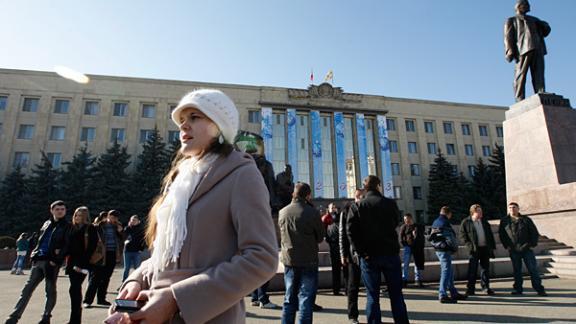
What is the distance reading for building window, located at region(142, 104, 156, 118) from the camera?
1535 inches

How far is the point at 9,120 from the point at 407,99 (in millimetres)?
47346

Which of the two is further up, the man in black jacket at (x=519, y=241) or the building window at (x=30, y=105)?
the building window at (x=30, y=105)

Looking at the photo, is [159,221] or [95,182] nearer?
[159,221]

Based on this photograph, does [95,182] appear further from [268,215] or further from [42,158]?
[268,215]

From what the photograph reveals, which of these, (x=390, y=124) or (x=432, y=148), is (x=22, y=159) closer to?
(x=390, y=124)

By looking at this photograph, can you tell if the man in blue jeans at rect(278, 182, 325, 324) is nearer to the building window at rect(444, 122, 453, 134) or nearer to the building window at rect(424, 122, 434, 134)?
the building window at rect(424, 122, 434, 134)

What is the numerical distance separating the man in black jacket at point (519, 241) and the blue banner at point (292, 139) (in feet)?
105

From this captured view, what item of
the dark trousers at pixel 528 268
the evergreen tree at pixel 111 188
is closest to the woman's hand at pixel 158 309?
the dark trousers at pixel 528 268

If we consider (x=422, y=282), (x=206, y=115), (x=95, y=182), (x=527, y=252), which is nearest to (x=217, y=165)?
(x=206, y=115)

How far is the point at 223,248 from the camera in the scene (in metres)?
1.40

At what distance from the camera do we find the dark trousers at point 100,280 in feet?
21.2

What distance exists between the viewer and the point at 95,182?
3041cm

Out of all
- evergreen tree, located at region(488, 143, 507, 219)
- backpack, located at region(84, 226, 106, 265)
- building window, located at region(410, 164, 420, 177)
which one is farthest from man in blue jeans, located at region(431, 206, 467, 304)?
building window, located at region(410, 164, 420, 177)

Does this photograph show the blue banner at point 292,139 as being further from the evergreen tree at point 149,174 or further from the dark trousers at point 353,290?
the dark trousers at point 353,290
